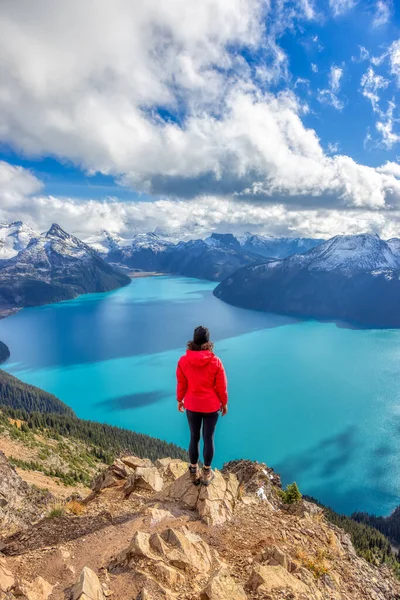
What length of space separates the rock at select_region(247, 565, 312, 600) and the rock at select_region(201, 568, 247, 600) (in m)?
0.36

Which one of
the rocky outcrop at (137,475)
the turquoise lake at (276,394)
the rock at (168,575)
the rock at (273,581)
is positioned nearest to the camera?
the rock at (168,575)

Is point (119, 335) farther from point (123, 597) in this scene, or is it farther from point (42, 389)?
point (123, 597)

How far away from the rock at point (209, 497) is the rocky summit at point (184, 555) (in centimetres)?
3

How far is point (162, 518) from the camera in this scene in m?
8.42

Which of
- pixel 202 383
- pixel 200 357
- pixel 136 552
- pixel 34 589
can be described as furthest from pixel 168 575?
pixel 200 357

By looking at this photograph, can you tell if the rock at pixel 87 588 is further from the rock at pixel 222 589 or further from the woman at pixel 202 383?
the woman at pixel 202 383

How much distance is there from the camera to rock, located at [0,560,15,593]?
5366 millimetres

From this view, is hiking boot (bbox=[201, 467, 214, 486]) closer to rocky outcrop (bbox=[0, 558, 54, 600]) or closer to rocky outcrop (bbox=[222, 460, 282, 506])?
rocky outcrop (bbox=[222, 460, 282, 506])

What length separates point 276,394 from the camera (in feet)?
322

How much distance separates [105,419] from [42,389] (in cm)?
3314

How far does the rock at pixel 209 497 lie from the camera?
338 inches

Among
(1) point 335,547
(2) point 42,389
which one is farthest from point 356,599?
(2) point 42,389

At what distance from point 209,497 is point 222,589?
308cm

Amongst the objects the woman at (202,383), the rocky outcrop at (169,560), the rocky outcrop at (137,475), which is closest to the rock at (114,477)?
the rocky outcrop at (137,475)
